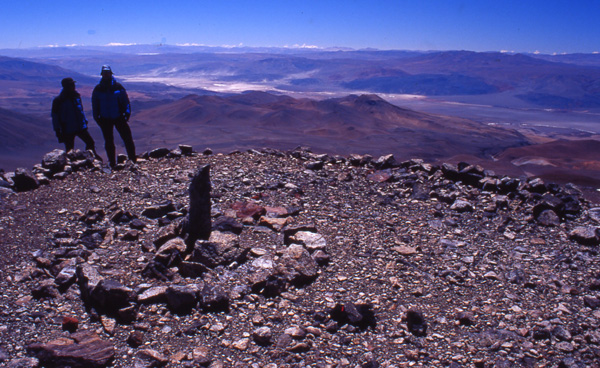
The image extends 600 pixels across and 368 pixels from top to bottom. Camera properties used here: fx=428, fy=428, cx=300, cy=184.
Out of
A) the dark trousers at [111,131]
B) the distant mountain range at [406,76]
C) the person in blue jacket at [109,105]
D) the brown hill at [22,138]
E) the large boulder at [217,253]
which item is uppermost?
the distant mountain range at [406,76]

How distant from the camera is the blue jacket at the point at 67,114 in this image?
6.61 m

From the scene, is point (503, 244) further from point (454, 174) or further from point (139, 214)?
point (139, 214)

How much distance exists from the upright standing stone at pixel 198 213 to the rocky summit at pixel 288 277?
13 mm

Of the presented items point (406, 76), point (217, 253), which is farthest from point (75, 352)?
point (406, 76)

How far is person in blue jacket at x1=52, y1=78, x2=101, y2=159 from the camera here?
6594 mm

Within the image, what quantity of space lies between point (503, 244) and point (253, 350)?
304 cm

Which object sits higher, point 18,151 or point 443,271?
point 443,271

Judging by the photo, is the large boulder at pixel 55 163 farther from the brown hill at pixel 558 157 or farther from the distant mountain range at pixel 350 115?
the brown hill at pixel 558 157

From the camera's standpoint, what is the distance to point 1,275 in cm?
329

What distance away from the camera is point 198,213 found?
3.77m

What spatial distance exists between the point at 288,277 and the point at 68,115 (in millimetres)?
5208

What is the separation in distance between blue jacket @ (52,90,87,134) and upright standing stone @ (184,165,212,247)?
4.00 metres

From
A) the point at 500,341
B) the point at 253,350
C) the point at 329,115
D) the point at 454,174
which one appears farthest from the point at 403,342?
the point at 329,115

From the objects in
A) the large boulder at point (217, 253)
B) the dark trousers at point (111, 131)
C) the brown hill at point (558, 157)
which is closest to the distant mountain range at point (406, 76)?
the brown hill at point (558, 157)
